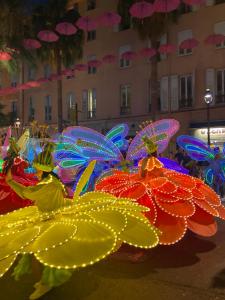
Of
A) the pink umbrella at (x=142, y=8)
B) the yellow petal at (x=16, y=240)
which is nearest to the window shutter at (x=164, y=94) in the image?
the pink umbrella at (x=142, y=8)

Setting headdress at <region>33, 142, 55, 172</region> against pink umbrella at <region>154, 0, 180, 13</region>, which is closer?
headdress at <region>33, 142, 55, 172</region>

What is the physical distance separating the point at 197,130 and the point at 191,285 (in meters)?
25.0

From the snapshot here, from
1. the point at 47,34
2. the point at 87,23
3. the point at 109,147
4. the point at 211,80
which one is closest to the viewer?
the point at 109,147

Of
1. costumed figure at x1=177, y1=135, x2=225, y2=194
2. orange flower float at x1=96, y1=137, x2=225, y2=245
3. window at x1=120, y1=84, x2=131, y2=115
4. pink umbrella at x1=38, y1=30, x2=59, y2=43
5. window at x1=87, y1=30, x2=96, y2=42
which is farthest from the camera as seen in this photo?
window at x1=87, y1=30, x2=96, y2=42

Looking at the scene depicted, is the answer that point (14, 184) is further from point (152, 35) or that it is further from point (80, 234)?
point (152, 35)

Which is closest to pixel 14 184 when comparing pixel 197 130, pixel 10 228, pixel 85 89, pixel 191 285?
pixel 10 228

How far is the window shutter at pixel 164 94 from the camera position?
32.2 meters

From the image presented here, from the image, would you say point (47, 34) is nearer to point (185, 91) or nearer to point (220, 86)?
point (220, 86)

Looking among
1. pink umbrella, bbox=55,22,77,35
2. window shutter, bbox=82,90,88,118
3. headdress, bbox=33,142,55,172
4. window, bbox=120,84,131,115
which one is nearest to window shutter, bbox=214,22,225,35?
window, bbox=120,84,131,115

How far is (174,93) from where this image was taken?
3173 centimetres

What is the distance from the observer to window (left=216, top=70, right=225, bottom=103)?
29438 millimetres

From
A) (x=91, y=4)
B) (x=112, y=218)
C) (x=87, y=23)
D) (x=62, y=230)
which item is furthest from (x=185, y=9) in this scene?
(x=62, y=230)

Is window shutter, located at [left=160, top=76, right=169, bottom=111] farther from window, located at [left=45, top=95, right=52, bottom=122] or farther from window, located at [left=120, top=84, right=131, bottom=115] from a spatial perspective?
window, located at [left=45, top=95, right=52, bottom=122]

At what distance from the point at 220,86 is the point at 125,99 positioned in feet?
26.2
